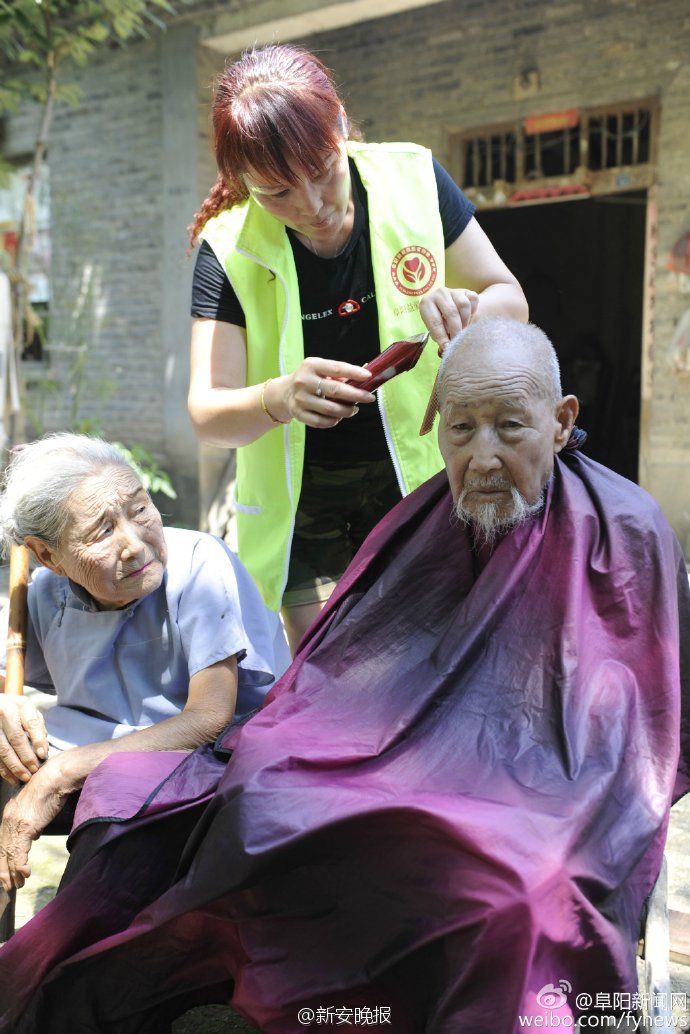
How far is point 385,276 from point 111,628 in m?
1.00

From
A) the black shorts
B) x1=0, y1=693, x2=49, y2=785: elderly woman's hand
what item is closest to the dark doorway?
the black shorts

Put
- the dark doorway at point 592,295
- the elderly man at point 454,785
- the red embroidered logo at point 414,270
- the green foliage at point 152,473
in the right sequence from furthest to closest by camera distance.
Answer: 1. the dark doorway at point 592,295
2. the green foliage at point 152,473
3. the red embroidered logo at point 414,270
4. the elderly man at point 454,785

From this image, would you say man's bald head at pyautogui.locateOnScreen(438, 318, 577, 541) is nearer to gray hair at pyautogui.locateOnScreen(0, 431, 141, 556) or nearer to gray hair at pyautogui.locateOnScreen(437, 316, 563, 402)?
gray hair at pyautogui.locateOnScreen(437, 316, 563, 402)

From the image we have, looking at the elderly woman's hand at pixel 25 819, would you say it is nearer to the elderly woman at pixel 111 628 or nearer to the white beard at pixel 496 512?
the elderly woman at pixel 111 628

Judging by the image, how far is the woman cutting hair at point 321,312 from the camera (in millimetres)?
2016

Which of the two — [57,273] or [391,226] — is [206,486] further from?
[391,226]

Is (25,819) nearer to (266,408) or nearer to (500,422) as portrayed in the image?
(266,408)

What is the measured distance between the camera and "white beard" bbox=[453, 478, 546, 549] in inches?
71.3

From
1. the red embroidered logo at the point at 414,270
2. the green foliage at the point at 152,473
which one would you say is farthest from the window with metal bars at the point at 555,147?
the red embroidered logo at the point at 414,270

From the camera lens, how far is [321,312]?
2225mm

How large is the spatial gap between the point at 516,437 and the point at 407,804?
74 cm

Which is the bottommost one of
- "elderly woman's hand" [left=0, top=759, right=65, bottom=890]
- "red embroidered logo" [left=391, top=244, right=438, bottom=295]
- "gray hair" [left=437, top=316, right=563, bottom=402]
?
"elderly woman's hand" [left=0, top=759, right=65, bottom=890]

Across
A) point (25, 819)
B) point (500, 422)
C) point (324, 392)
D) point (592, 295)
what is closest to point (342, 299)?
point (324, 392)

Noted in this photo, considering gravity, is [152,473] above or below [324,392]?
below
